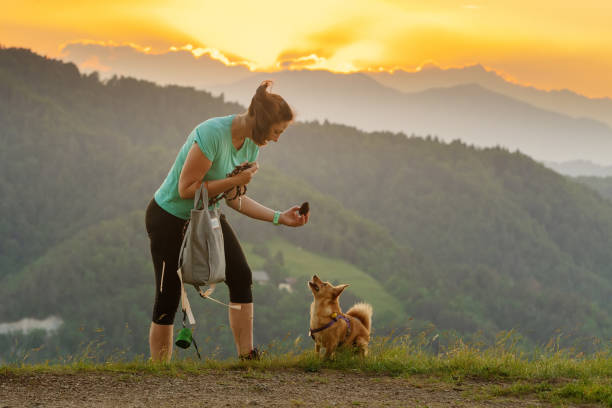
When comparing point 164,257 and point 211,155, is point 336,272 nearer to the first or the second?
point 164,257

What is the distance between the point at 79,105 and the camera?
589 feet

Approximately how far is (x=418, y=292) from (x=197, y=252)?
3852 inches

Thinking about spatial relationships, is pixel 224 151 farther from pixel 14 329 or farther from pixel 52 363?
pixel 14 329

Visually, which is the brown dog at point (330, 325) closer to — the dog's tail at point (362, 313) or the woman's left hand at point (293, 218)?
the dog's tail at point (362, 313)

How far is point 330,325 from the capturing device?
4.78m

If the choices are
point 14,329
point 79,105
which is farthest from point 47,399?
point 79,105

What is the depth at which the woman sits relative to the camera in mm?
3930

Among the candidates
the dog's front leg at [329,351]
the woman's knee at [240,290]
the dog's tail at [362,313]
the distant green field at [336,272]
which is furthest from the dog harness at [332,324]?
the distant green field at [336,272]

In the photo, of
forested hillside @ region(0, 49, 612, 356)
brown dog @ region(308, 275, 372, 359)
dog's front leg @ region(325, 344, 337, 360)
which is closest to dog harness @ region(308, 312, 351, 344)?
brown dog @ region(308, 275, 372, 359)

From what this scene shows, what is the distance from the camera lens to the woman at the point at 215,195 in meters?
3.93

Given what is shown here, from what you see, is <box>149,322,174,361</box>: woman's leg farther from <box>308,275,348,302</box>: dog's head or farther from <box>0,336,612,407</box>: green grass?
<box>308,275,348,302</box>: dog's head

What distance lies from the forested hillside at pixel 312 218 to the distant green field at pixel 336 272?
1.30 metres

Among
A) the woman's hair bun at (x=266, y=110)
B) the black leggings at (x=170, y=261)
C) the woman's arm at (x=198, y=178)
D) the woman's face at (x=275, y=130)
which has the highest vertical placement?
the woman's hair bun at (x=266, y=110)

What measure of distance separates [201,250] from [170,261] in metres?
0.31
